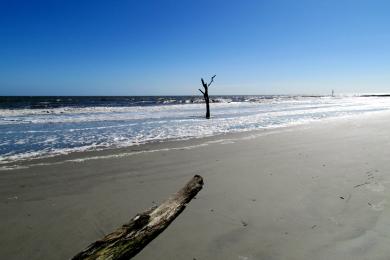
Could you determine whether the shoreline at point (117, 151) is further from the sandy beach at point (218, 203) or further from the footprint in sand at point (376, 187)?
the footprint in sand at point (376, 187)

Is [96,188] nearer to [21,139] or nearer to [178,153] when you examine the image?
[178,153]

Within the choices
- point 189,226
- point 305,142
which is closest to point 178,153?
point 305,142

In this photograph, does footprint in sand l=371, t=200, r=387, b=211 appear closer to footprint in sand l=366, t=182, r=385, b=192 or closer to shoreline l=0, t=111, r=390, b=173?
footprint in sand l=366, t=182, r=385, b=192

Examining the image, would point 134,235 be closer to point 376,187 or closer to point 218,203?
point 218,203

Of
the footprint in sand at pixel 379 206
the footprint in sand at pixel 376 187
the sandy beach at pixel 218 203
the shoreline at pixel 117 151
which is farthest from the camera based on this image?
Answer: the shoreline at pixel 117 151

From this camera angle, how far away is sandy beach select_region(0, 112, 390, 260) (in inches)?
141

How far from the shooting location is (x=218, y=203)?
493 cm

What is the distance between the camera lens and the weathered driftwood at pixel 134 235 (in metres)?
2.53

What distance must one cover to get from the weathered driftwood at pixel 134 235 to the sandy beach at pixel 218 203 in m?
0.48

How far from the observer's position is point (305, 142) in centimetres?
1090

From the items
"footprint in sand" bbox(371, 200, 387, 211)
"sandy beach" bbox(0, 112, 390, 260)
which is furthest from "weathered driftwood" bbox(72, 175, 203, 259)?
"footprint in sand" bbox(371, 200, 387, 211)

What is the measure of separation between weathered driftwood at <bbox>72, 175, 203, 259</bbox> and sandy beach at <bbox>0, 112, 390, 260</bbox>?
0.48 metres

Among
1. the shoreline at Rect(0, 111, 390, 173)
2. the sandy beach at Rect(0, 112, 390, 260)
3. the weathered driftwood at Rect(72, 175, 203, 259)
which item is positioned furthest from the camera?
the shoreline at Rect(0, 111, 390, 173)

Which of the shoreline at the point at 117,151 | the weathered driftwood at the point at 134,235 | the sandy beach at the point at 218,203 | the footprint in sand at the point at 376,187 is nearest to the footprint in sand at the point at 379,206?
the sandy beach at the point at 218,203
